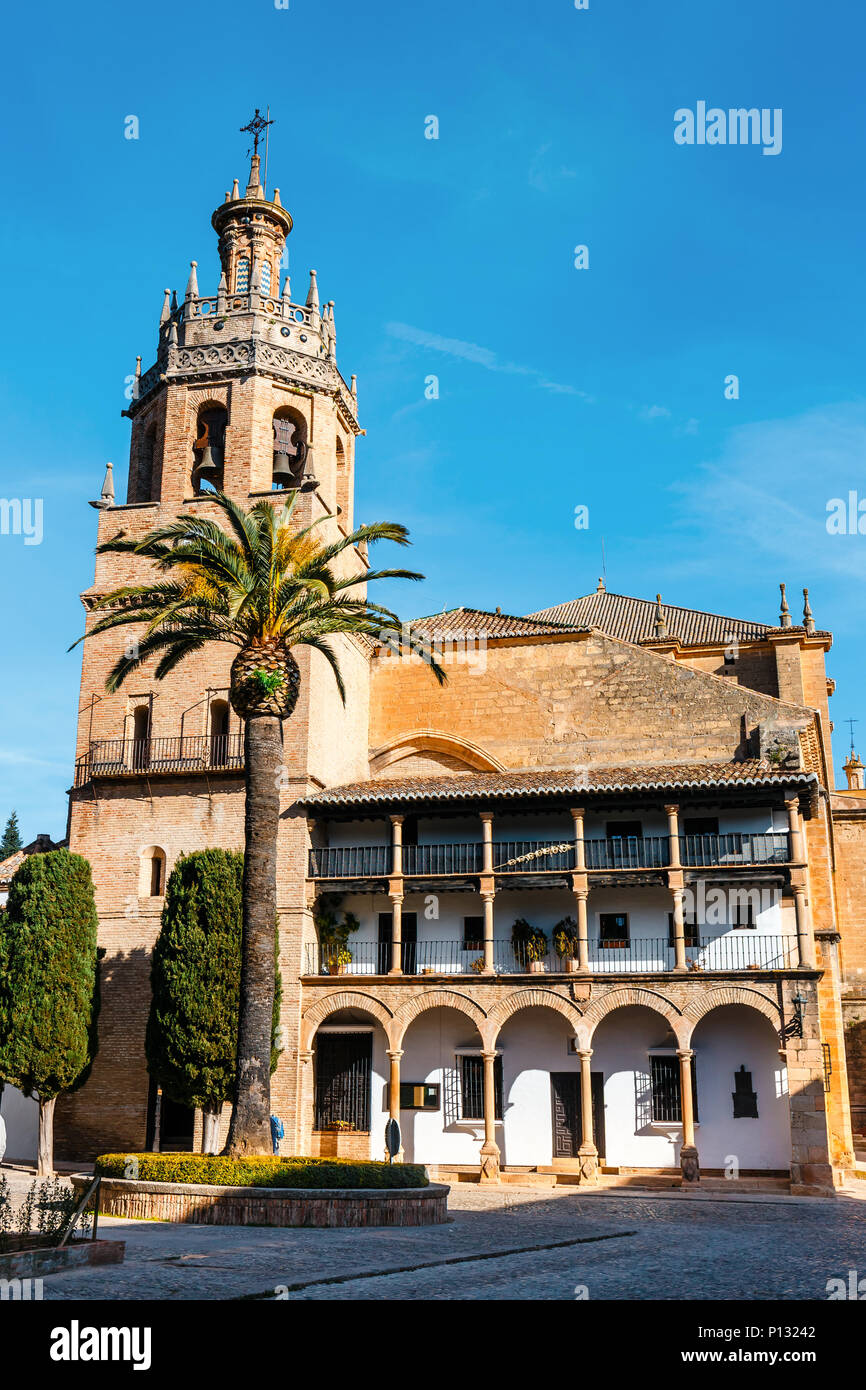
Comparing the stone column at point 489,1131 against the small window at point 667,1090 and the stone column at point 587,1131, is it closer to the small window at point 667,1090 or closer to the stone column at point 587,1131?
the stone column at point 587,1131

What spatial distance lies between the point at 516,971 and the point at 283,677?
10908mm

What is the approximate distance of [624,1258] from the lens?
42.6ft

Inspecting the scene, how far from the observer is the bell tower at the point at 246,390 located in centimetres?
3106

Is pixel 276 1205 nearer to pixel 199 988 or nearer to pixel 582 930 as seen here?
pixel 199 988

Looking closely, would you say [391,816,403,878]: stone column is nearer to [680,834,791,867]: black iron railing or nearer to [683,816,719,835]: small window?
→ [680,834,791,867]: black iron railing

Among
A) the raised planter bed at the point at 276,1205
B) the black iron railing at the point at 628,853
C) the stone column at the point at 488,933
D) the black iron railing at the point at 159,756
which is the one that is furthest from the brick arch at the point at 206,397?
the raised planter bed at the point at 276,1205

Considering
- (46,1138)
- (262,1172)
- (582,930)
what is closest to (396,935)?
(582,930)

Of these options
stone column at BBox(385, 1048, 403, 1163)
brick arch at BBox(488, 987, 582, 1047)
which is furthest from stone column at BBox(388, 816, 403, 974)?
brick arch at BBox(488, 987, 582, 1047)

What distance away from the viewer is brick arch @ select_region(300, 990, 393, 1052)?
27578 mm

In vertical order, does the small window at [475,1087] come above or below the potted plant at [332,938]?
below

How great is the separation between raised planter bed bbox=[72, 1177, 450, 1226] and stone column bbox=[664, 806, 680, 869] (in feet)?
37.4

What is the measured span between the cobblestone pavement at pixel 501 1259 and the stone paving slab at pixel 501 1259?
0.05 ft
